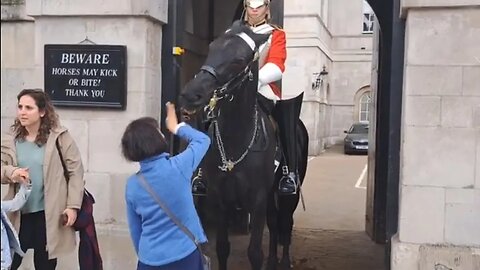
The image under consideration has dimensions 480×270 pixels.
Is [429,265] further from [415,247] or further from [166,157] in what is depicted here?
[166,157]

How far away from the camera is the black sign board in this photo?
5449 millimetres

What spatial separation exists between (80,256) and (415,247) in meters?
2.58

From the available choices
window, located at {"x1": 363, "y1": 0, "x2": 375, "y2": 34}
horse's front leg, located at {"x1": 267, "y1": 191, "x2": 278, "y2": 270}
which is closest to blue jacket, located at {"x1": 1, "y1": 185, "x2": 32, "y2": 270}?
horse's front leg, located at {"x1": 267, "y1": 191, "x2": 278, "y2": 270}

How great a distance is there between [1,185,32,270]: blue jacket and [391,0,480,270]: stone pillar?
283cm

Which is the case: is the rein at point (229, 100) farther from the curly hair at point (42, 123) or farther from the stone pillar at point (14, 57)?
the stone pillar at point (14, 57)

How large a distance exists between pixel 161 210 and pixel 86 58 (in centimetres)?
270

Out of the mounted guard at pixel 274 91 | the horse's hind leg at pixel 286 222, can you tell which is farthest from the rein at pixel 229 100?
the horse's hind leg at pixel 286 222

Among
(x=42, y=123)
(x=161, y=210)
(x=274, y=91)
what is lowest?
(x=161, y=210)

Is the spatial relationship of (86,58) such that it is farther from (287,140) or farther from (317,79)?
(317,79)

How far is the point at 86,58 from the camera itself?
5512 millimetres

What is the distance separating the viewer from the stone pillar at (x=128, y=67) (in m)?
5.45

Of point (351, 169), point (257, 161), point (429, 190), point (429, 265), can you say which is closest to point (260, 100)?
point (257, 161)

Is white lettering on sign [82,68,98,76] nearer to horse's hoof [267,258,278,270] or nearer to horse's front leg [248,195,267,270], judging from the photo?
horse's front leg [248,195,267,270]

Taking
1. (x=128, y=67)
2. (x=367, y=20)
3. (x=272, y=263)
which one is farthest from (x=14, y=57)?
(x=367, y=20)
